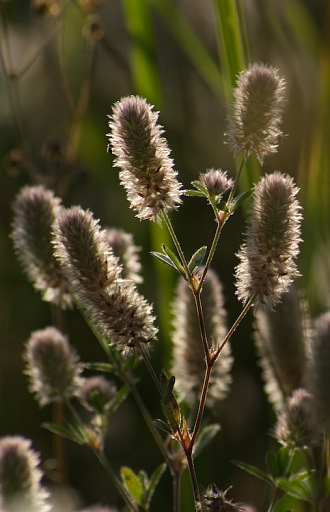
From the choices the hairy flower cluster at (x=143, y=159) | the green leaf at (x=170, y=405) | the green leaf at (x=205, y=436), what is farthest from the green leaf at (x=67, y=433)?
the hairy flower cluster at (x=143, y=159)

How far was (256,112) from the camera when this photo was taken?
29.3 inches

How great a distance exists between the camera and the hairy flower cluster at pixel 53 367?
1024 millimetres

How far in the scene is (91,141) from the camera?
212 centimetres

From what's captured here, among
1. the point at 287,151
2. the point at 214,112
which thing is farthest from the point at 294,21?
the point at 214,112

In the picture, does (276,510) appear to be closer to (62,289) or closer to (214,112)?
(62,289)

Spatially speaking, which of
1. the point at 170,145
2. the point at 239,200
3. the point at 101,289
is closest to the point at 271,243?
the point at 239,200

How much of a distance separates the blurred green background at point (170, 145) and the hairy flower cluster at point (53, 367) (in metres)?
0.33

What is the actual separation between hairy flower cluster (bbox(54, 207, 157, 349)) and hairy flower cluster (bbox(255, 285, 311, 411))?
31 cm

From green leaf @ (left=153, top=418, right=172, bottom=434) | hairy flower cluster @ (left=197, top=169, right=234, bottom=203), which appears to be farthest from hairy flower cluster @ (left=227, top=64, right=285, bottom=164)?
green leaf @ (left=153, top=418, right=172, bottom=434)

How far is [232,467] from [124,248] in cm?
103

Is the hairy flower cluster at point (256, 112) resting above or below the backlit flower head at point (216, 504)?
above

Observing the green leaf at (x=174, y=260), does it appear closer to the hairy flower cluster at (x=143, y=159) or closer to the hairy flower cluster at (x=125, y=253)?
the hairy flower cluster at (x=143, y=159)

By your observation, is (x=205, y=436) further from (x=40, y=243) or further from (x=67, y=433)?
(x=40, y=243)

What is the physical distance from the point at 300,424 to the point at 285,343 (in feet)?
0.55
